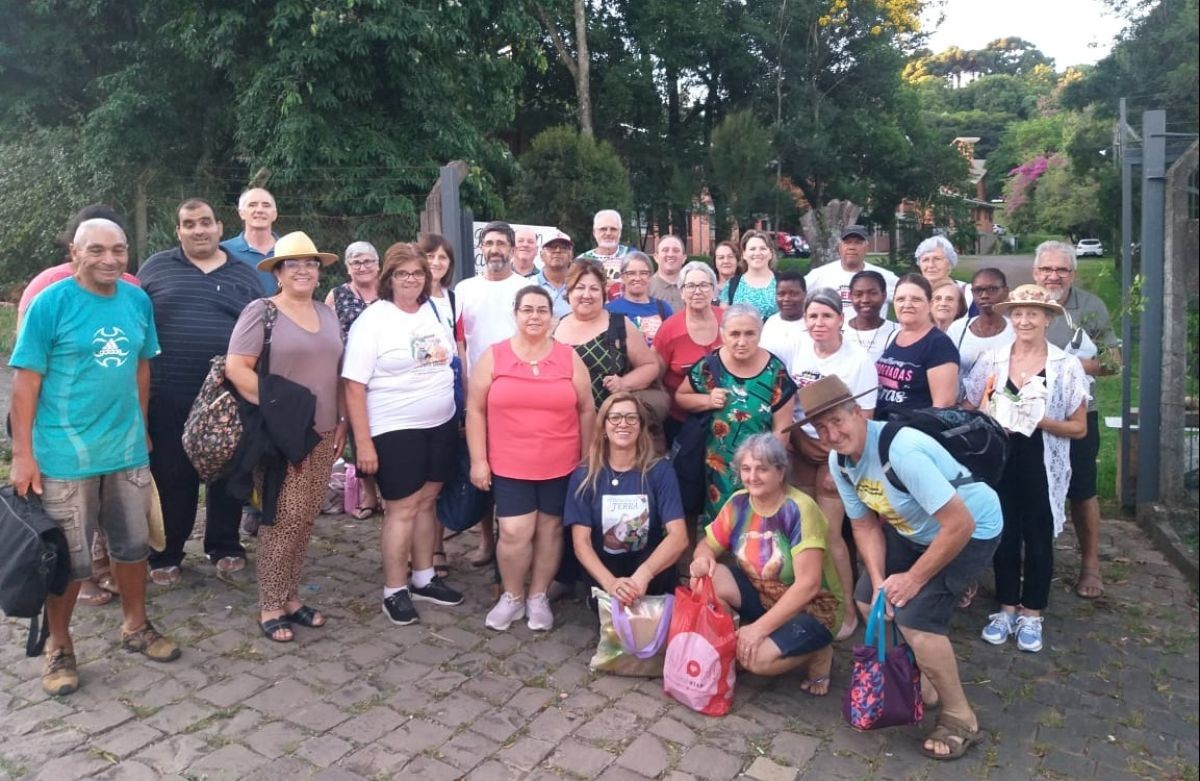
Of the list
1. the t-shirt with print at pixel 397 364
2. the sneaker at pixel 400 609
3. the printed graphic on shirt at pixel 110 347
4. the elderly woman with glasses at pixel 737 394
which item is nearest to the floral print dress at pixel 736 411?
the elderly woman with glasses at pixel 737 394

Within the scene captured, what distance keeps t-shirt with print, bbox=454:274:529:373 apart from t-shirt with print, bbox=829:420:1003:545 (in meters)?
2.31

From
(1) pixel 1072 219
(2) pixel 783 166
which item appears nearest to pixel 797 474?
(2) pixel 783 166

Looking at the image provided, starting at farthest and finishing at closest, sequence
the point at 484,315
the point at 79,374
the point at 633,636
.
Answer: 1. the point at 484,315
2. the point at 633,636
3. the point at 79,374

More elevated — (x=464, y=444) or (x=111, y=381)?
(x=111, y=381)

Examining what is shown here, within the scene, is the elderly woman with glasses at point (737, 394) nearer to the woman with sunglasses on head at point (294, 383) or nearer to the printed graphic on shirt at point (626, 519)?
the printed graphic on shirt at point (626, 519)

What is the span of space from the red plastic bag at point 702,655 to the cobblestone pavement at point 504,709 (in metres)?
0.09

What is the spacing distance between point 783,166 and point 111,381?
27.5 meters

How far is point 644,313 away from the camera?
520 cm

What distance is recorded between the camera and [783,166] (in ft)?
96.0

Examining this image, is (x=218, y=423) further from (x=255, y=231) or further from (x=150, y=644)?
(x=255, y=231)

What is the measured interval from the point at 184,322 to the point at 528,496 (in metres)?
2.01

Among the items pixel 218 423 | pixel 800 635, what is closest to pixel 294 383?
pixel 218 423

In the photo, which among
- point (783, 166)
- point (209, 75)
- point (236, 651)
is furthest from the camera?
point (783, 166)

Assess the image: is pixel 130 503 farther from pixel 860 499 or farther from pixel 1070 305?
pixel 1070 305
